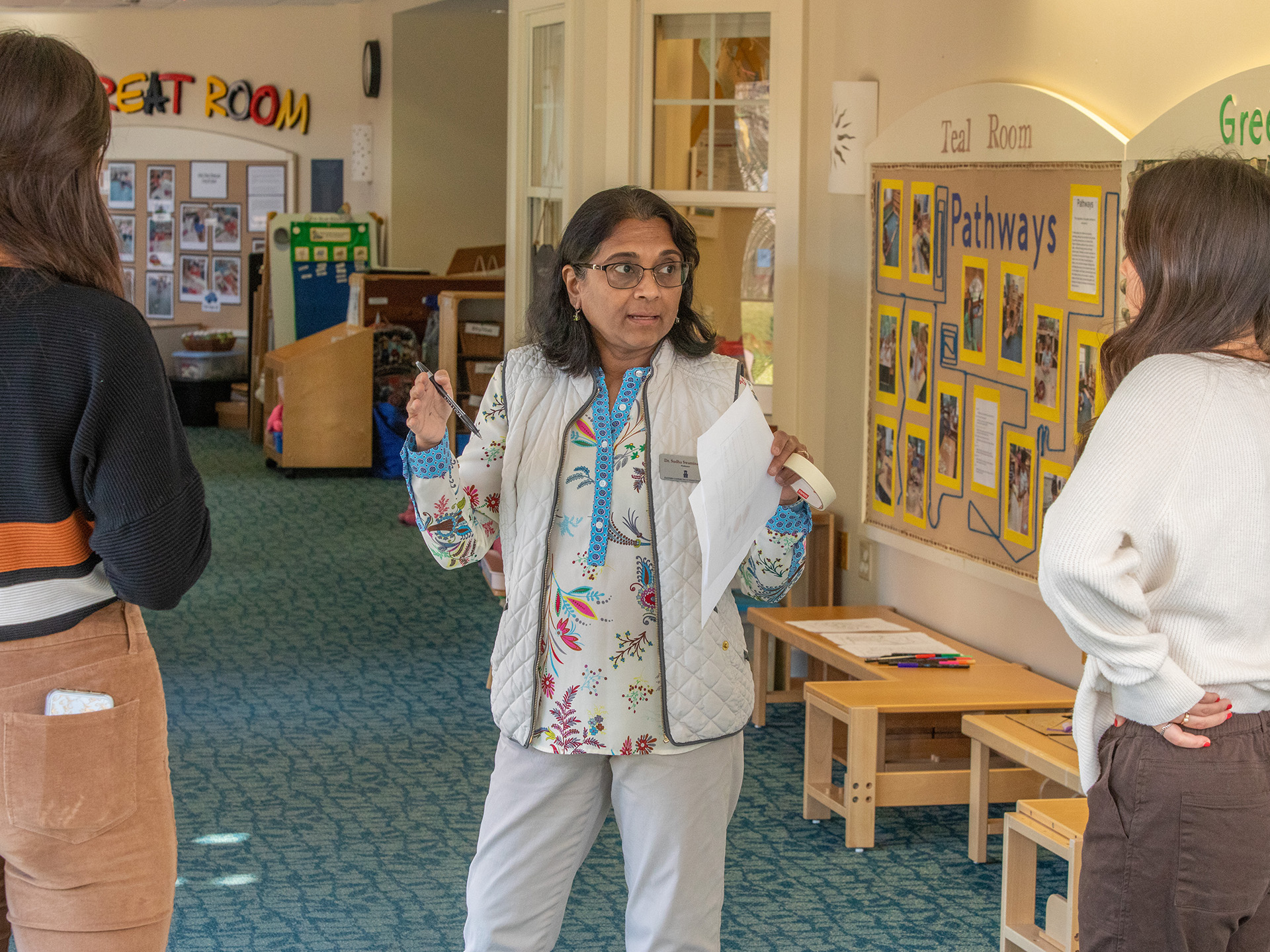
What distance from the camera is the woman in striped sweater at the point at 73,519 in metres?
1.55

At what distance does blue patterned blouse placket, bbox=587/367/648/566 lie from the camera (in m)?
2.13

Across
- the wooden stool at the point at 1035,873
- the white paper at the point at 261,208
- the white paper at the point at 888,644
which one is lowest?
the wooden stool at the point at 1035,873

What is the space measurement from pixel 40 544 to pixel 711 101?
407 cm

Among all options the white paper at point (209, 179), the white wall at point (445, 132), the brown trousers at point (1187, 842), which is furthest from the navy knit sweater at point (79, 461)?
the white paper at point (209, 179)

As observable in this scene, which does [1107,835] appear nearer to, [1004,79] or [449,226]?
[1004,79]

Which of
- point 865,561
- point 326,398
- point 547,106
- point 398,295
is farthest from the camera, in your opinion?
point 398,295

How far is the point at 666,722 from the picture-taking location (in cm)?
211

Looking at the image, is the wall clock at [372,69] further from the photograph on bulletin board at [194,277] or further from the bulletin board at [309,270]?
the photograph on bulletin board at [194,277]

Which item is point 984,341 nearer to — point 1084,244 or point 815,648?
point 1084,244

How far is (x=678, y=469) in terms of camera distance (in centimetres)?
Answer: 212

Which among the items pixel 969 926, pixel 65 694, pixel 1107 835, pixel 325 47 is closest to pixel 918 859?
pixel 969 926

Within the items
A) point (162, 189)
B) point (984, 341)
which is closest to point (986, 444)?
point (984, 341)

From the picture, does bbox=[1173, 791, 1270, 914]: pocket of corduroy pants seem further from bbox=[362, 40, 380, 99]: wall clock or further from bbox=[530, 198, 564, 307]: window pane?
bbox=[362, 40, 380, 99]: wall clock

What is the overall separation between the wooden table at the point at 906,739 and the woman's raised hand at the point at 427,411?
2.02 metres
